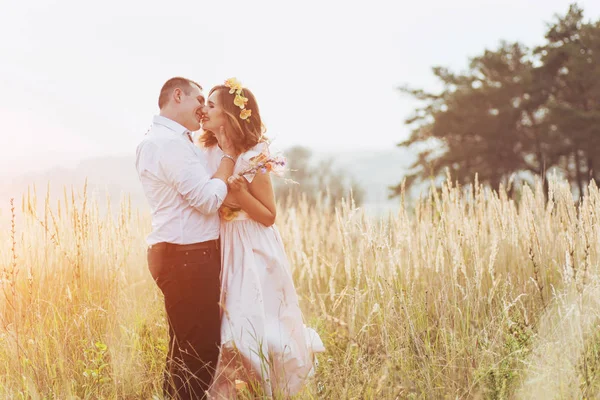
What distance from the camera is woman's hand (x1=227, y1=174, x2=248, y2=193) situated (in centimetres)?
316

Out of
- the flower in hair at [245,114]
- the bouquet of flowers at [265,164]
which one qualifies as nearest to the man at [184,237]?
the bouquet of flowers at [265,164]

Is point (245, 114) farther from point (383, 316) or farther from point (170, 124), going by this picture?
point (383, 316)

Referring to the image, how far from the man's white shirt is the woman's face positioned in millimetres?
213

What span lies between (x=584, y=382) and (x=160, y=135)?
244 centimetres

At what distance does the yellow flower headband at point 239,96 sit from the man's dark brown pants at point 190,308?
72cm

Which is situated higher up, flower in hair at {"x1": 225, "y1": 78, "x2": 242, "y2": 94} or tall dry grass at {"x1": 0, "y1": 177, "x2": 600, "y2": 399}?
flower in hair at {"x1": 225, "y1": 78, "x2": 242, "y2": 94}

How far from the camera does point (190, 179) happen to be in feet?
10.0

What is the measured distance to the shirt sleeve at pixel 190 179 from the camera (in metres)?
3.04

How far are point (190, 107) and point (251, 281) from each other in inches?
39.4

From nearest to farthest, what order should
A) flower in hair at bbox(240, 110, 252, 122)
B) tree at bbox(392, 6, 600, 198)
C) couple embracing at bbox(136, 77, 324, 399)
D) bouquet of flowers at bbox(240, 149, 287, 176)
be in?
couple embracing at bbox(136, 77, 324, 399), bouquet of flowers at bbox(240, 149, 287, 176), flower in hair at bbox(240, 110, 252, 122), tree at bbox(392, 6, 600, 198)

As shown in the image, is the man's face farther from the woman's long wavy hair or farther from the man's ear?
the woman's long wavy hair

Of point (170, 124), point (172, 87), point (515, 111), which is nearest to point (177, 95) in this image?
point (172, 87)

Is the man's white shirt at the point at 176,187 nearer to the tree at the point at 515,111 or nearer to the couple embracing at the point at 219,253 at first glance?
the couple embracing at the point at 219,253

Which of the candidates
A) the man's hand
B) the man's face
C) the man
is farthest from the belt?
the man's face
